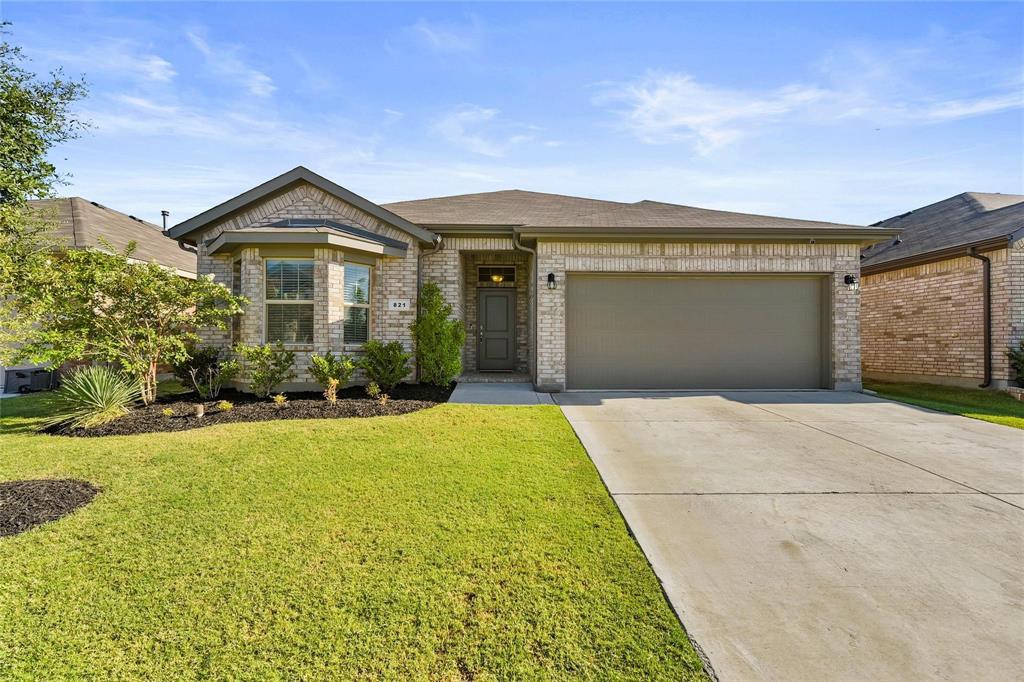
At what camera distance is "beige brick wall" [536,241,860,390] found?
8.63 m

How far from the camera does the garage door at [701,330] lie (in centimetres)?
883

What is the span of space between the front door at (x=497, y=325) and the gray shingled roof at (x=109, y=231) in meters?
7.96

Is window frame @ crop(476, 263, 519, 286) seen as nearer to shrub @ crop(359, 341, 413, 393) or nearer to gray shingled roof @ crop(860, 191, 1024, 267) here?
shrub @ crop(359, 341, 413, 393)

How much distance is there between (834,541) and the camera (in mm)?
2766

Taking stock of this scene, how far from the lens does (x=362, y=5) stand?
7.36m

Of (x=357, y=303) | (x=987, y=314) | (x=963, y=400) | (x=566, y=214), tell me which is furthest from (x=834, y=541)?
(x=987, y=314)

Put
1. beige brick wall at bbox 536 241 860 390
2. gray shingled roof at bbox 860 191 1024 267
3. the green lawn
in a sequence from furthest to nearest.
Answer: gray shingled roof at bbox 860 191 1024 267, beige brick wall at bbox 536 241 860 390, the green lawn

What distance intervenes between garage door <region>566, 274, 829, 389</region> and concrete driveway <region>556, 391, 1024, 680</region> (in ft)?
10.7

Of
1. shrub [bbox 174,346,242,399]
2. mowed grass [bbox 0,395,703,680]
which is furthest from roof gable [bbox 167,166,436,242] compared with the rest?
mowed grass [bbox 0,395,703,680]

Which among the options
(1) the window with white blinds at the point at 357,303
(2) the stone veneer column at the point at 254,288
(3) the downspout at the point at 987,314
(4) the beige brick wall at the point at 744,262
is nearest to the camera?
(2) the stone veneer column at the point at 254,288

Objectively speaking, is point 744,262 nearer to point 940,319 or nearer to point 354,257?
point 940,319

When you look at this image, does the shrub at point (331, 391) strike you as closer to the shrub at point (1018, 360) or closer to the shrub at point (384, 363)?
the shrub at point (384, 363)

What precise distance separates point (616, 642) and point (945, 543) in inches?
95.5

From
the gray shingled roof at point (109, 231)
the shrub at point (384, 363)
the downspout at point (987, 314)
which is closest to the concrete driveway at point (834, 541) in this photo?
the shrub at point (384, 363)
